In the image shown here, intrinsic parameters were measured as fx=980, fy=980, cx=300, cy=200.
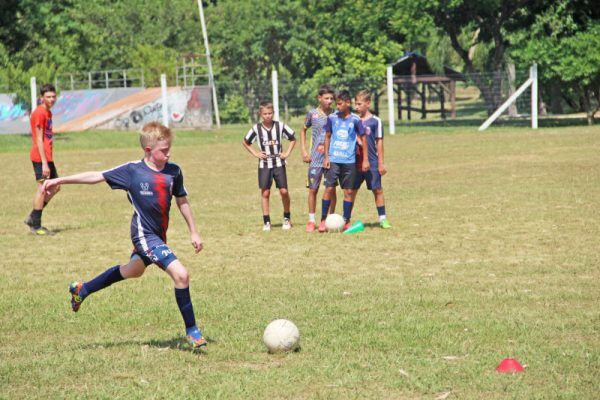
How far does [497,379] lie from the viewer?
625cm

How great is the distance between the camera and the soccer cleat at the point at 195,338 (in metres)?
7.24

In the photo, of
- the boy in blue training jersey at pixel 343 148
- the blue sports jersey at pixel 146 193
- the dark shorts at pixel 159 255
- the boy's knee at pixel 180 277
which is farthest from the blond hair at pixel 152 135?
the boy in blue training jersey at pixel 343 148

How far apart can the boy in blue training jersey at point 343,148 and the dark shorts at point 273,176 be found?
26.0 inches

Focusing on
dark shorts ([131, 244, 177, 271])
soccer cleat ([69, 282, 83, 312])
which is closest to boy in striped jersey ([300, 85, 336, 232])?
soccer cleat ([69, 282, 83, 312])

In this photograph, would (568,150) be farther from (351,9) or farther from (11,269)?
(351,9)

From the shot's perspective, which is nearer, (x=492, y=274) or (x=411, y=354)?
(x=411, y=354)

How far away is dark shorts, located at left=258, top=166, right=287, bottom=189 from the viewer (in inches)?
555

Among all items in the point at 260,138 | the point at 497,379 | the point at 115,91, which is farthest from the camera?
the point at 115,91

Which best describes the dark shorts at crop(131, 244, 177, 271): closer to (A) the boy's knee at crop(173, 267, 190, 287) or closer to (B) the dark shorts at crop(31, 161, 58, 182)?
(A) the boy's knee at crop(173, 267, 190, 287)

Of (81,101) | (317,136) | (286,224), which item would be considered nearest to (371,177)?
(317,136)

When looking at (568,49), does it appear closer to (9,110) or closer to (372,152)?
(9,110)

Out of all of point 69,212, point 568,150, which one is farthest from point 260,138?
point 568,150

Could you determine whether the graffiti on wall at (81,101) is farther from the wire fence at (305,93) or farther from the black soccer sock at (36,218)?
the black soccer sock at (36,218)

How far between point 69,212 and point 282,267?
7.25 meters
